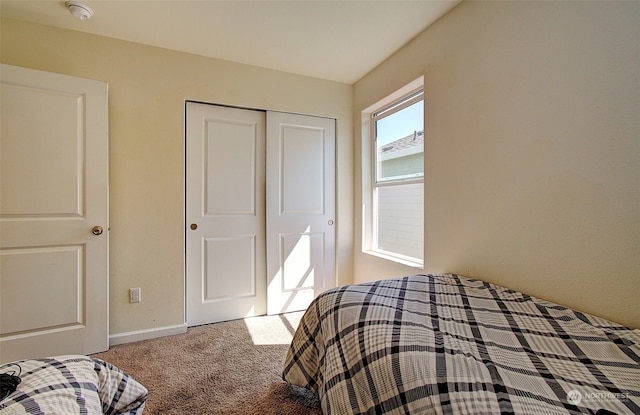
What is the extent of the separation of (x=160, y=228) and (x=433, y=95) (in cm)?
240

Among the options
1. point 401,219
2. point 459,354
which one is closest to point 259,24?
point 401,219

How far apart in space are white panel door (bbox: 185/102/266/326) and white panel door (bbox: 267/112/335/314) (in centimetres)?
11

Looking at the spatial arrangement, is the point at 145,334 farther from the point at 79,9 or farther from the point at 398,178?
the point at 398,178

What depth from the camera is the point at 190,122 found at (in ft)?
7.95

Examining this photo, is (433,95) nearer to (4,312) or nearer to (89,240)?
(89,240)

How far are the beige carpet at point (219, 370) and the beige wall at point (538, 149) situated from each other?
1.34 meters

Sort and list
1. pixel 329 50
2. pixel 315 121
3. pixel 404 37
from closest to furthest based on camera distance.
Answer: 1. pixel 404 37
2. pixel 329 50
3. pixel 315 121

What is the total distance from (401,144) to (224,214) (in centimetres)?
176

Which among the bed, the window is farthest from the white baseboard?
the window

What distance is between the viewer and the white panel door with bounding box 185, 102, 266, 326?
2.44 metres

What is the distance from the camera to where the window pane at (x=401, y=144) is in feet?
7.60

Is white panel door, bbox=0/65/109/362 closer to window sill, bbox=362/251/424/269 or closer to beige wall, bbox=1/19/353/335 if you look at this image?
beige wall, bbox=1/19/353/335

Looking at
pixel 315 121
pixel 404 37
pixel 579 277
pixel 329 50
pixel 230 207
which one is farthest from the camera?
pixel 315 121

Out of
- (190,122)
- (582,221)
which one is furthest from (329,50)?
(582,221)
